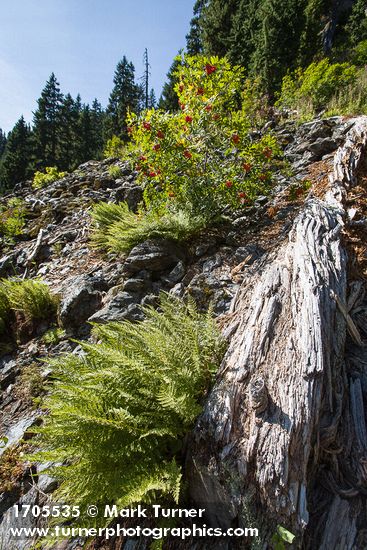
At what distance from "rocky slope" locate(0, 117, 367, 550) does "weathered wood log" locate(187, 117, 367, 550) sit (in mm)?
12

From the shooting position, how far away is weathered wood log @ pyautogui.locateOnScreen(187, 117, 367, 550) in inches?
60.6

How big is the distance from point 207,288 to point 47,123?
137ft

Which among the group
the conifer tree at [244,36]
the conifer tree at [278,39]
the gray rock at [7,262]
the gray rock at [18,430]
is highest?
the conifer tree at [244,36]

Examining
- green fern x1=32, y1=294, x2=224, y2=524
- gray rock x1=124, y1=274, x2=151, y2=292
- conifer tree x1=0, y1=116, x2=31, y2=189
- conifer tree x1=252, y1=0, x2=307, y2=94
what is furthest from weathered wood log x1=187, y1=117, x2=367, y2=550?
conifer tree x1=0, y1=116, x2=31, y2=189

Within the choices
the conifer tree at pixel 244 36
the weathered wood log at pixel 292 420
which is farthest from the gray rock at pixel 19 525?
the conifer tree at pixel 244 36

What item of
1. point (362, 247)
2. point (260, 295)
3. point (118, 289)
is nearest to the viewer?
point (260, 295)

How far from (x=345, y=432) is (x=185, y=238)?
2.92 metres

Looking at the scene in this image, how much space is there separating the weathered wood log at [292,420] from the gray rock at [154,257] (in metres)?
1.73

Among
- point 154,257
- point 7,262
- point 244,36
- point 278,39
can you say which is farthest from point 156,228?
point 244,36

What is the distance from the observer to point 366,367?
85.5 inches

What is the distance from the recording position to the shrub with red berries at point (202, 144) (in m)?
3.84

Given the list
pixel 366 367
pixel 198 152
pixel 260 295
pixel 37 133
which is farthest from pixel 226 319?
pixel 37 133

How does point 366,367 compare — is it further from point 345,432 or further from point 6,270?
point 6,270

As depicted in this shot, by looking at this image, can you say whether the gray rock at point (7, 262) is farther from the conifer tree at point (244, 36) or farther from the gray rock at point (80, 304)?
the conifer tree at point (244, 36)
